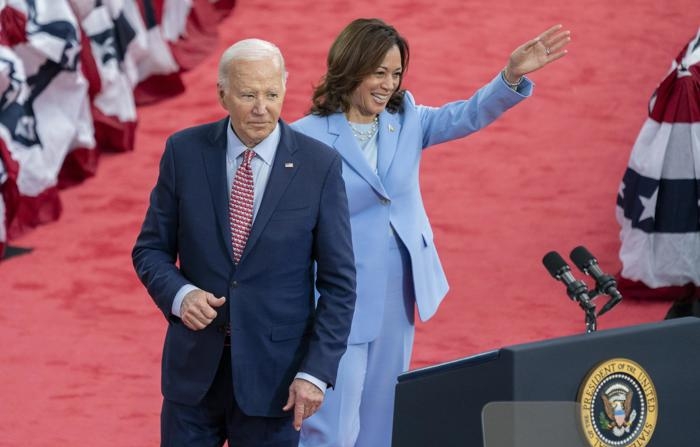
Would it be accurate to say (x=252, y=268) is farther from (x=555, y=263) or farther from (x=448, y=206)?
(x=448, y=206)

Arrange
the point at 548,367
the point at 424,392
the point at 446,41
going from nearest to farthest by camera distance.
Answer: the point at 548,367
the point at 424,392
the point at 446,41

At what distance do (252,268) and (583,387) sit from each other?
35.2 inches

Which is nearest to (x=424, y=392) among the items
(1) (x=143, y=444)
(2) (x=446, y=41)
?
(1) (x=143, y=444)

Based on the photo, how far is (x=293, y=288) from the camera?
2.92m

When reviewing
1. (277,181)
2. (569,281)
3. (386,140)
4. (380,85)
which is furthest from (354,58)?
(569,281)

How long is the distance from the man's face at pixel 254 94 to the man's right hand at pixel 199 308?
1.17 feet

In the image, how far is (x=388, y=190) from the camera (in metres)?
3.56

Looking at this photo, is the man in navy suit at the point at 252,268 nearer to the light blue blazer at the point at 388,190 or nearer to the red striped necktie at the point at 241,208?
the red striped necktie at the point at 241,208

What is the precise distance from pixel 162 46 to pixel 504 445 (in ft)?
19.1

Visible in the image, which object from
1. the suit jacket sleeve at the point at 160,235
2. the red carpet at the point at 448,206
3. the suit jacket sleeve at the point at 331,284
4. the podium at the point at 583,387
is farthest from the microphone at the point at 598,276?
the red carpet at the point at 448,206

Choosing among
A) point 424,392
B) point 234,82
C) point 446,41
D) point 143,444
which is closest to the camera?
point 424,392

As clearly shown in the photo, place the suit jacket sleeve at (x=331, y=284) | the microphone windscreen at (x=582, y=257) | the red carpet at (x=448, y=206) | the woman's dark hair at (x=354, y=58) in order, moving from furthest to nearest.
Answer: the red carpet at (x=448, y=206), the woman's dark hair at (x=354, y=58), the suit jacket sleeve at (x=331, y=284), the microphone windscreen at (x=582, y=257)

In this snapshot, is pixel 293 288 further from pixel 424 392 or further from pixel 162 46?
pixel 162 46

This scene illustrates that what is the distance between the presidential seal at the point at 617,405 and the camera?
2.24 meters
